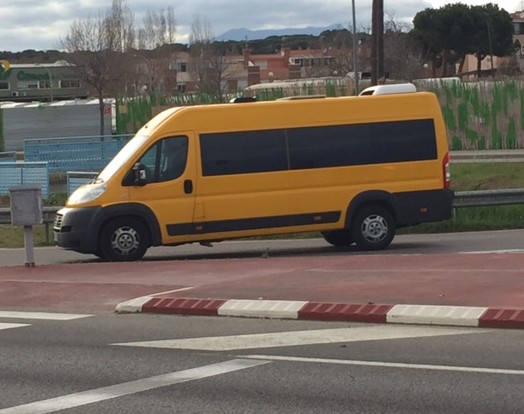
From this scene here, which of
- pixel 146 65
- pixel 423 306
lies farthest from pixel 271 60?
pixel 423 306

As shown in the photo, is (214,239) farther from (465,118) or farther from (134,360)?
(465,118)

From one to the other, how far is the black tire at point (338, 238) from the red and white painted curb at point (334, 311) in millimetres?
7096

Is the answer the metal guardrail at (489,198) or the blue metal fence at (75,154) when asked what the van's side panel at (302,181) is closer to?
the metal guardrail at (489,198)

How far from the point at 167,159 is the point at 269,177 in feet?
5.40

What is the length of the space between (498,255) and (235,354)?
7061 mm

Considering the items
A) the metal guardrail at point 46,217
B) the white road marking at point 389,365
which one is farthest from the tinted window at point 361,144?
the white road marking at point 389,365

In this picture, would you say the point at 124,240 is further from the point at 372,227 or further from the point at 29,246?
the point at 372,227

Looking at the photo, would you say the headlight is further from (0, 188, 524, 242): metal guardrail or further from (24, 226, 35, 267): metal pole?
(0, 188, 524, 242): metal guardrail

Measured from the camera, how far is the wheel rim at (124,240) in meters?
16.9

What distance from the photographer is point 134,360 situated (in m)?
8.82

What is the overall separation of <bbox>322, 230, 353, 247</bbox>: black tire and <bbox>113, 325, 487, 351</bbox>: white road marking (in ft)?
27.8

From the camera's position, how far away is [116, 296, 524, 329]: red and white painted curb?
9602 millimetres

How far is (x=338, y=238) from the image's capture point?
737 inches

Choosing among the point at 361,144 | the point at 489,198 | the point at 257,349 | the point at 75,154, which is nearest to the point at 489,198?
the point at 489,198
